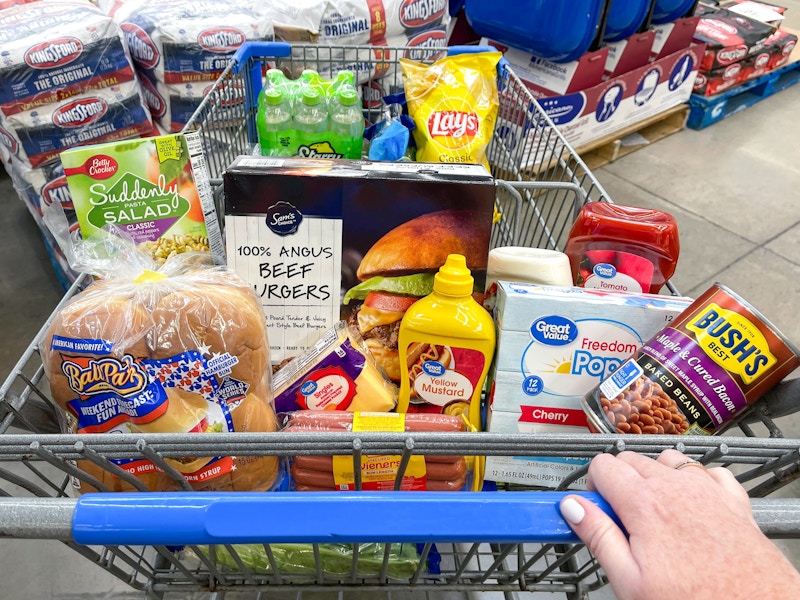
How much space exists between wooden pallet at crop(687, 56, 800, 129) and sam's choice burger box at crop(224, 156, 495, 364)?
124 inches

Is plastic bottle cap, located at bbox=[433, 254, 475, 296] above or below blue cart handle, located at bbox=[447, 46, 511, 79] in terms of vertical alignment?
below

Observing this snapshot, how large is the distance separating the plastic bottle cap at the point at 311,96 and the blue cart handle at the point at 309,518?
870 mm

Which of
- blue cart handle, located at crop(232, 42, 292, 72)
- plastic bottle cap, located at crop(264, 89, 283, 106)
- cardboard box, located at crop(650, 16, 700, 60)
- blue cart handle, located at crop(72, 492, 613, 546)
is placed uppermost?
blue cart handle, located at crop(232, 42, 292, 72)

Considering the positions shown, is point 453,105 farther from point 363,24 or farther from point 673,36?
point 673,36

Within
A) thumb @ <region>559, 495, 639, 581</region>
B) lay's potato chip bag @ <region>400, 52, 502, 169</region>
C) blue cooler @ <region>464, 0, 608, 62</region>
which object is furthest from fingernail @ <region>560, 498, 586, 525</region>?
blue cooler @ <region>464, 0, 608, 62</region>

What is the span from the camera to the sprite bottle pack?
4.01ft

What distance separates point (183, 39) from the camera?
193cm

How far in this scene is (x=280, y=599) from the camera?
1355 millimetres

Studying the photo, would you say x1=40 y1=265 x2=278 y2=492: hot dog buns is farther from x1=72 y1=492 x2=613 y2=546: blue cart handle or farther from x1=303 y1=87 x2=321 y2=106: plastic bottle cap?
x1=303 y1=87 x2=321 y2=106: plastic bottle cap

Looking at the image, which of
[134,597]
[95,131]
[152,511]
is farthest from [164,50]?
[152,511]

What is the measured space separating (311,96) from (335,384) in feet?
2.06

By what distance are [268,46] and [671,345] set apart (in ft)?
3.76

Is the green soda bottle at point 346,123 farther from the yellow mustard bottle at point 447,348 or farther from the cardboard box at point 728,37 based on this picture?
the cardboard box at point 728,37

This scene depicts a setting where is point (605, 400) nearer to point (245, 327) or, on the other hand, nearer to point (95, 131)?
point (245, 327)
